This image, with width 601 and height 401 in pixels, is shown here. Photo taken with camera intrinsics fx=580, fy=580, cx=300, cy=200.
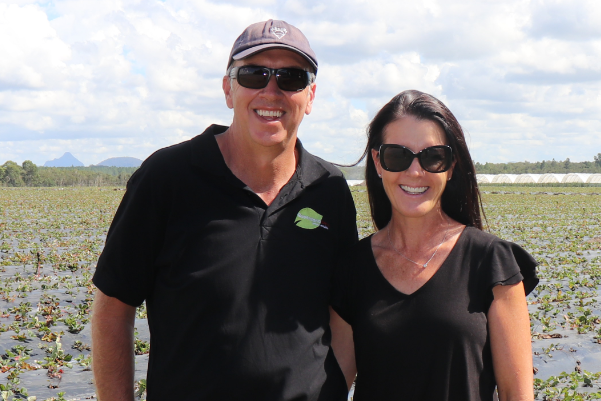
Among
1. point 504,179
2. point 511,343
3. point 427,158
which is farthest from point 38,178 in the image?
point 511,343

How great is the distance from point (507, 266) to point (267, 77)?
140 centimetres

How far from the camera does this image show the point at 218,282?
2527 mm

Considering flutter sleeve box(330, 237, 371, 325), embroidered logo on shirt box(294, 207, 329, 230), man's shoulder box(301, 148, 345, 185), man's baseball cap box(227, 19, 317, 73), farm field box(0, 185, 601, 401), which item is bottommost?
farm field box(0, 185, 601, 401)

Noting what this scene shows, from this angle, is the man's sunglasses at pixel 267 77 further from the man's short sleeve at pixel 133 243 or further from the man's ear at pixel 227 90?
the man's short sleeve at pixel 133 243

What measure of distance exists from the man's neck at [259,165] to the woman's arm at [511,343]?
112cm

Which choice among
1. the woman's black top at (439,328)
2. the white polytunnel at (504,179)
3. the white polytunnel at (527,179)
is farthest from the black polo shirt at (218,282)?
the white polytunnel at (504,179)

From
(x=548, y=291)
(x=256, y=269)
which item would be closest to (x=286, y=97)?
(x=256, y=269)

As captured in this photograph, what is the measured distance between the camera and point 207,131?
293 cm

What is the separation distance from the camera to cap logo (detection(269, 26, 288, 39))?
9.05 feet

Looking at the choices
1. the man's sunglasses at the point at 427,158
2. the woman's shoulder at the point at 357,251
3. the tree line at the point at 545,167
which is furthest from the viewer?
the tree line at the point at 545,167

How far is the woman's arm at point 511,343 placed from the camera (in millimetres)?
2414

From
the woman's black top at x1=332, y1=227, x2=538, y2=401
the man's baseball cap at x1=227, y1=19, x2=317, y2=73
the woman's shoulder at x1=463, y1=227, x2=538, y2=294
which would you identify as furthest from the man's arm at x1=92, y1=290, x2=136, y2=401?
the woman's shoulder at x1=463, y1=227, x2=538, y2=294

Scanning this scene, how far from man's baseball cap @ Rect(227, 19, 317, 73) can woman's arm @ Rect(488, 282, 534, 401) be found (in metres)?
1.43

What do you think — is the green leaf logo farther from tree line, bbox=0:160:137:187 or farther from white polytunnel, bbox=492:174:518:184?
white polytunnel, bbox=492:174:518:184
